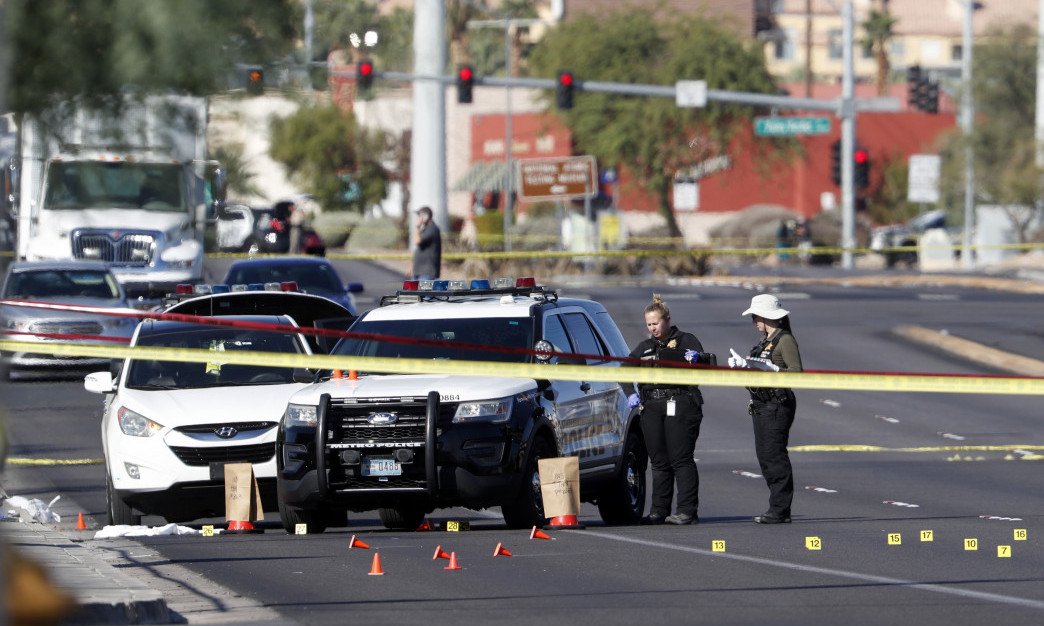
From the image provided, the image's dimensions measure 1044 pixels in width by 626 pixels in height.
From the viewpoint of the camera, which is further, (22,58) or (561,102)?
(561,102)

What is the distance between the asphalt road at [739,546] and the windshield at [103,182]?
4.00m

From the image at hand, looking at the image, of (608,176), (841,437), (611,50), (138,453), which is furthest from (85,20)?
(611,50)

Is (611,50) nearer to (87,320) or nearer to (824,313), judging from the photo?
(824,313)

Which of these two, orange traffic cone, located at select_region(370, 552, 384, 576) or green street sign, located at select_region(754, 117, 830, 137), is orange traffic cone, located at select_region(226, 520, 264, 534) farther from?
green street sign, located at select_region(754, 117, 830, 137)

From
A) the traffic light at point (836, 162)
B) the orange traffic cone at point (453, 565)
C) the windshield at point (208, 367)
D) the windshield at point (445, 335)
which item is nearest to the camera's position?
the orange traffic cone at point (453, 565)

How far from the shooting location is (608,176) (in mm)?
61000

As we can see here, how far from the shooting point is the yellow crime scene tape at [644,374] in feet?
30.0

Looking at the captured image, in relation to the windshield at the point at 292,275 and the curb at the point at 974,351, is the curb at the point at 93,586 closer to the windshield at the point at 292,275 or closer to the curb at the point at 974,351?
the windshield at the point at 292,275

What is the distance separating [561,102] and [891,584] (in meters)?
31.7

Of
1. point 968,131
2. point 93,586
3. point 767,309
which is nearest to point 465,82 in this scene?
point 968,131

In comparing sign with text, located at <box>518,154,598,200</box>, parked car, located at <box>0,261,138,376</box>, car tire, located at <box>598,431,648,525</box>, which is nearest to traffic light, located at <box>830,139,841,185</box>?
sign with text, located at <box>518,154,598,200</box>

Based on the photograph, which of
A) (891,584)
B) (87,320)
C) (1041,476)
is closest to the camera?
(891,584)

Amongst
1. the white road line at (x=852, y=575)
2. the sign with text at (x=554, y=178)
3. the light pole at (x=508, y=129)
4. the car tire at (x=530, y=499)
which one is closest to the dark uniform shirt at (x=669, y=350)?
the car tire at (x=530, y=499)

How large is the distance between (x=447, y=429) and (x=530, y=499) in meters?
0.84
